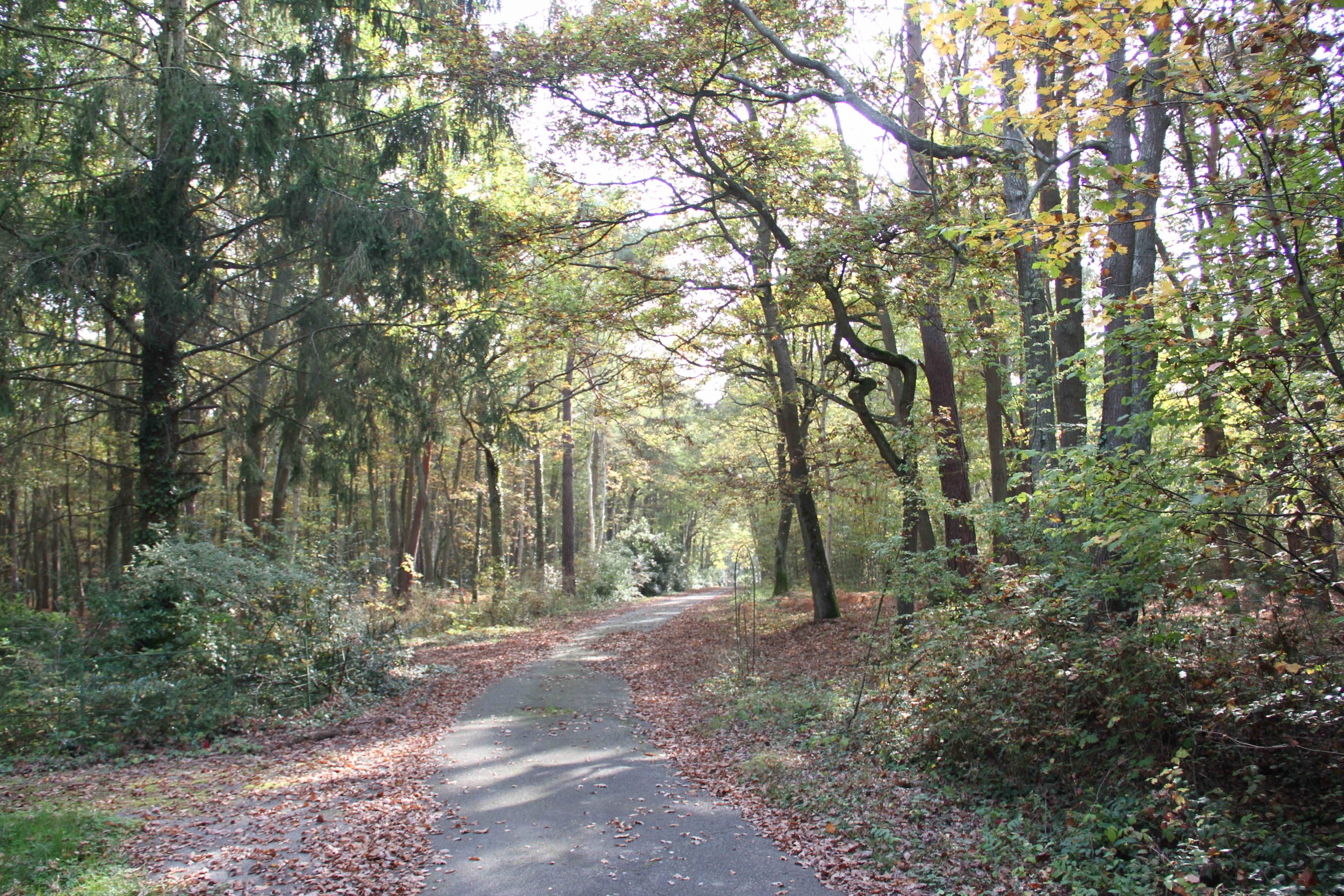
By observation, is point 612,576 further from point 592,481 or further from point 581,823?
point 581,823

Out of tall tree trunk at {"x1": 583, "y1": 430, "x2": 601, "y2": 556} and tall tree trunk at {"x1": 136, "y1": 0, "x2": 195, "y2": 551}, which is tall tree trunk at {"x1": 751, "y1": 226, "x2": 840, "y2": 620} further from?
tall tree trunk at {"x1": 583, "y1": 430, "x2": 601, "y2": 556}

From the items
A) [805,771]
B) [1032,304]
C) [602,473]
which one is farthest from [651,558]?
[805,771]

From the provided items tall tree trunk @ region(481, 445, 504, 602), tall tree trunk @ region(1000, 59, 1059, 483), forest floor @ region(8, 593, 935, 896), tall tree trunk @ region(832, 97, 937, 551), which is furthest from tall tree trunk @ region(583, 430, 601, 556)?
tall tree trunk @ region(1000, 59, 1059, 483)

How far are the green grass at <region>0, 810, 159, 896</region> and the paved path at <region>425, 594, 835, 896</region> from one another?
6.79 feet

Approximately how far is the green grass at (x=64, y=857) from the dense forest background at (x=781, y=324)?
375 centimetres

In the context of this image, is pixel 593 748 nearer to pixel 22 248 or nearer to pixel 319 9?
pixel 22 248

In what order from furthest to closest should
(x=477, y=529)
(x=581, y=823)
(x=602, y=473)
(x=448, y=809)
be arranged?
(x=602, y=473) → (x=477, y=529) → (x=448, y=809) → (x=581, y=823)

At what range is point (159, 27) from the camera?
12.8 metres

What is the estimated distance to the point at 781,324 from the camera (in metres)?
14.5

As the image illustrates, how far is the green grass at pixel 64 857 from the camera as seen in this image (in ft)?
16.0

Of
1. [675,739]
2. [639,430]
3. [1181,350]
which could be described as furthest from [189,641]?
[639,430]

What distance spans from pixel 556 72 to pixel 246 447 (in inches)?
378

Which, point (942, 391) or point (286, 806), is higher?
point (942, 391)

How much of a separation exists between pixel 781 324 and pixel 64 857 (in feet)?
40.5
